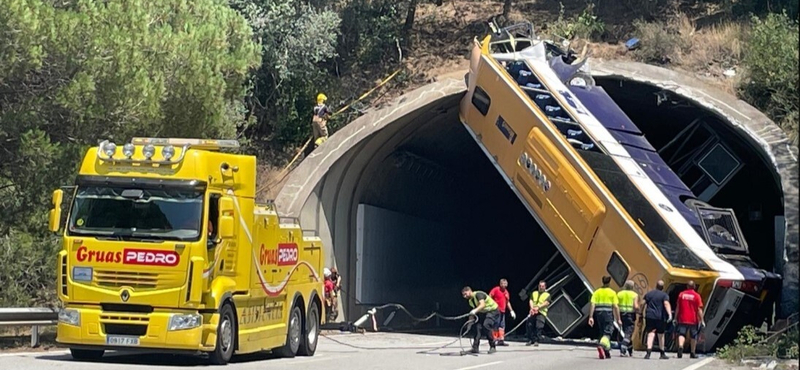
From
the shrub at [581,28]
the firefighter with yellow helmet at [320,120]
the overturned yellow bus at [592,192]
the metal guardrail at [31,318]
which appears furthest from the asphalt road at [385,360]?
the shrub at [581,28]

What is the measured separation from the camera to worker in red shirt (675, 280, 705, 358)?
63.2ft

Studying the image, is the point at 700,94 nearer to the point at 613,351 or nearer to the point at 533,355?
the point at 613,351

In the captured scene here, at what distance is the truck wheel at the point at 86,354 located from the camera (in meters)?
14.8

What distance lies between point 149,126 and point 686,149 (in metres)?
14.3

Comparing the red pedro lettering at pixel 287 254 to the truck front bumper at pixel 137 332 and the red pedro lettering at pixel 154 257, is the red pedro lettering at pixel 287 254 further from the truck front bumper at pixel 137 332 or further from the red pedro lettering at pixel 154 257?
the red pedro lettering at pixel 154 257

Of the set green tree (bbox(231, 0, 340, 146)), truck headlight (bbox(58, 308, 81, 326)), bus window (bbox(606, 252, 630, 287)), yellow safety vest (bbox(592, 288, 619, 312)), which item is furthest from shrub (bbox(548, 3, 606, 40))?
truck headlight (bbox(58, 308, 81, 326))

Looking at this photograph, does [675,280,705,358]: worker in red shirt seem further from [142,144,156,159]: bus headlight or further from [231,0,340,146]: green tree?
[231,0,340,146]: green tree

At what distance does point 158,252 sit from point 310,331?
4852mm

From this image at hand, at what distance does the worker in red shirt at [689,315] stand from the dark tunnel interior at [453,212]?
391 cm

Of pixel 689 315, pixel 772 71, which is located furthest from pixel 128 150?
pixel 772 71

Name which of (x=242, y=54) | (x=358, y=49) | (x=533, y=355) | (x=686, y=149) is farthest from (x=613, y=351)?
(x=358, y=49)

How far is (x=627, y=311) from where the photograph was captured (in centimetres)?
1900

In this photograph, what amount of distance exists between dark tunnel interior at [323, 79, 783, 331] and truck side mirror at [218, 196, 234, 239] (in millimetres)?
11280

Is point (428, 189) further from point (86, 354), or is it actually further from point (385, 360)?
point (86, 354)
